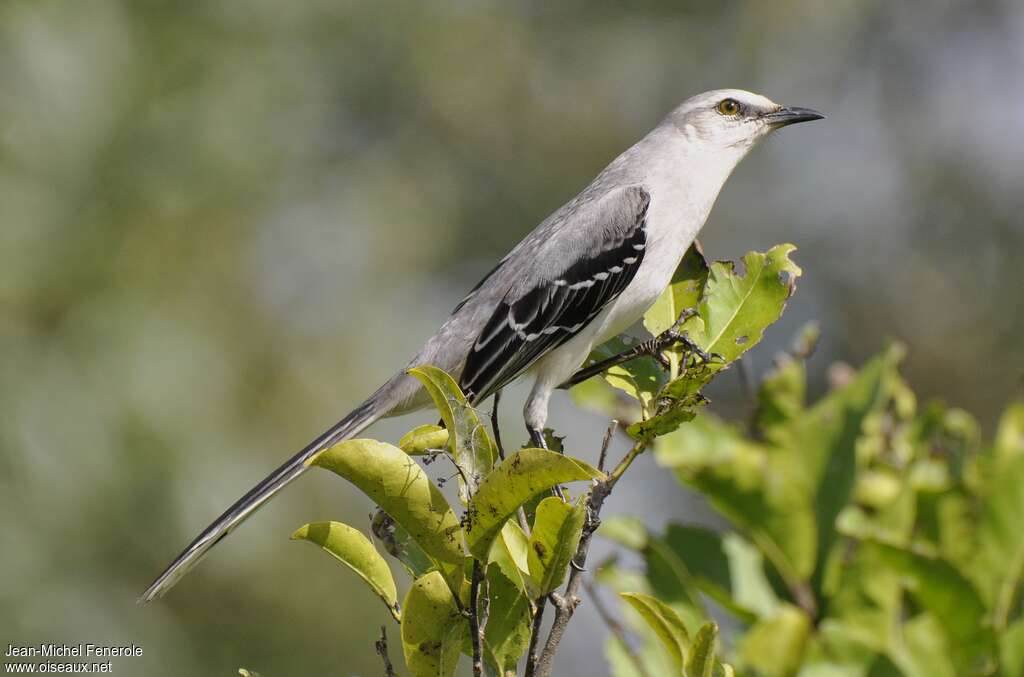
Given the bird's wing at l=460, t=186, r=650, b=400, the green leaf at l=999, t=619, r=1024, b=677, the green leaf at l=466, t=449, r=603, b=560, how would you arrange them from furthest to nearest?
1. the bird's wing at l=460, t=186, r=650, b=400
2. the green leaf at l=999, t=619, r=1024, b=677
3. the green leaf at l=466, t=449, r=603, b=560

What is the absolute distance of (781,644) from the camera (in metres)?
2.61

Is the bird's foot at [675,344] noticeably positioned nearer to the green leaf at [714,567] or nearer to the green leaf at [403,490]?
the green leaf at [714,567]

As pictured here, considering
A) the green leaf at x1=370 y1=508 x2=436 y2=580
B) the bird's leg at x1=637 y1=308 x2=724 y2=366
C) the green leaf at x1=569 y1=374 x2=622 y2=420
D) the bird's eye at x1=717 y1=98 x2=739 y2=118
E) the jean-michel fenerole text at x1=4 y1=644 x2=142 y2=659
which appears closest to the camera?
the green leaf at x1=370 y1=508 x2=436 y2=580

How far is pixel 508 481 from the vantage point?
1.96 m

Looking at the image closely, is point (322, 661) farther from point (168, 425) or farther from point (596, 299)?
point (596, 299)

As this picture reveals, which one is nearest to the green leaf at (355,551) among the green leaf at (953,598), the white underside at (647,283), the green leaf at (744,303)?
the green leaf at (744,303)

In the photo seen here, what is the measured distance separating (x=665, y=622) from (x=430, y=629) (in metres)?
0.43

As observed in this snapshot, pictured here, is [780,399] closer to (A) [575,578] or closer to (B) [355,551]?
(A) [575,578]

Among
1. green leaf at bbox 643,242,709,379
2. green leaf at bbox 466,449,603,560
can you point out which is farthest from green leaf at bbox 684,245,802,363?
green leaf at bbox 466,449,603,560

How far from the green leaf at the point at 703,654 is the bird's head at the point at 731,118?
264 centimetres

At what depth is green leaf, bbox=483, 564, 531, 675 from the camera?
7.10 ft

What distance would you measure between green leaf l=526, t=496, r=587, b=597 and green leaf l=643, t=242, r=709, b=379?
0.96 meters

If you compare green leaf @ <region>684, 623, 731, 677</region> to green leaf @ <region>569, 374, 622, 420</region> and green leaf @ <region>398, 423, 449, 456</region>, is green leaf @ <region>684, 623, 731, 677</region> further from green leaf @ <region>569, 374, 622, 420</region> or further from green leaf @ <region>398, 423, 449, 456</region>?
green leaf @ <region>569, 374, 622, 420</region>

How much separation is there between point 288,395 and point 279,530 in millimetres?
928
